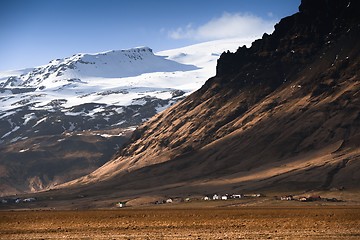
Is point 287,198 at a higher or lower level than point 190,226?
lower

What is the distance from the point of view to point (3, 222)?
69188 millimetres

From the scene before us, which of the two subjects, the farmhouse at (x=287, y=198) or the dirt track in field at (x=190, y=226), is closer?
the dirt track in field at (x=190, y=226)

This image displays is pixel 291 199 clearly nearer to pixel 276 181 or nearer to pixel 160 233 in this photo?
pixel 276 181

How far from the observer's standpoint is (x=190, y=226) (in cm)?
5994

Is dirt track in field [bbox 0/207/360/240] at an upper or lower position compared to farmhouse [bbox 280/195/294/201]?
upper

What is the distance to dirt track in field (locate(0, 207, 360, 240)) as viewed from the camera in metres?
52.1

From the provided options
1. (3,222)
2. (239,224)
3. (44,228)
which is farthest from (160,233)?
(3,222)

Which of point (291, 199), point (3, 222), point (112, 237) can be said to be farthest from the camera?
point (291, 199)

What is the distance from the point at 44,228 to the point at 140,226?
32.8ft

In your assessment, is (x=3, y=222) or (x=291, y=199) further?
(x=291, y=199)

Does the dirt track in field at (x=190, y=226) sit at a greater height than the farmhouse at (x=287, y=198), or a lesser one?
A: greater

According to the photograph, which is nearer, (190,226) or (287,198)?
(190,226)

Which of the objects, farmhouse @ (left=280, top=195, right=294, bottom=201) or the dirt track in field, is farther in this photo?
farmhouse @ (left=280, top=195, right=294, bottom=201)

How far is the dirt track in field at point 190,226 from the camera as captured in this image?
52.1 meters
